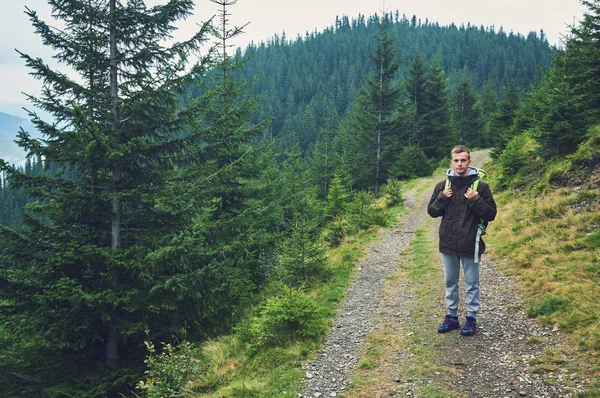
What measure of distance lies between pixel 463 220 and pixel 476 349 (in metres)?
1.85

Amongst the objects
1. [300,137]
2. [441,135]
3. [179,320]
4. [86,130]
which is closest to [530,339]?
[179,320]

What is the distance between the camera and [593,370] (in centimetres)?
418

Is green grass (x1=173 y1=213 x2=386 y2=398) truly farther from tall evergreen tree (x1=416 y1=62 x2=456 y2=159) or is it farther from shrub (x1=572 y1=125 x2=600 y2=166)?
tall evergreen tree (x1=416 y1=62 x2=456 y2=159)

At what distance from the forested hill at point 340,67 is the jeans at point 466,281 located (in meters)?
80.5

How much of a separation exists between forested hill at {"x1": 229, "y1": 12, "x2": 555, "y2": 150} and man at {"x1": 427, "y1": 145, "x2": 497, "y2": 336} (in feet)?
264

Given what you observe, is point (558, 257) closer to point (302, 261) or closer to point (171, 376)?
point (302, 261)

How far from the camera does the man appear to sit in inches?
209

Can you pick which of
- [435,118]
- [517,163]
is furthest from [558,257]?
[435,118]

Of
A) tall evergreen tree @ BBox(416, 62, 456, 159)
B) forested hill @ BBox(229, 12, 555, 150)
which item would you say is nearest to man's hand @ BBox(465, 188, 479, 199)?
tall evergreen tree @ BBox(416, 62, 456, 159)

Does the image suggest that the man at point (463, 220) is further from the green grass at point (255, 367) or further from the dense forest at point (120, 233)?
the dense forest at point (120, 233)

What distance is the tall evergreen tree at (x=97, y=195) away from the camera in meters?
7.75

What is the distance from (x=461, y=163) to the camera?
17.6 ft

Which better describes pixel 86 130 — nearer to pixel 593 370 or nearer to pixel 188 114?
pixel 188 114

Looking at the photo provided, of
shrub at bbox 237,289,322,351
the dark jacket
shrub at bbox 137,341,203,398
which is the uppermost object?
the dark jacket
